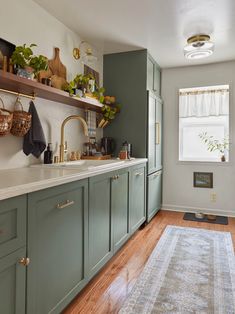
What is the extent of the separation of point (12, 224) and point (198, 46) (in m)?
2.77

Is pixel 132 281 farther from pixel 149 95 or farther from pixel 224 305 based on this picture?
pixel 149 95

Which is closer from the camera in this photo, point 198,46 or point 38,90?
point 38,90

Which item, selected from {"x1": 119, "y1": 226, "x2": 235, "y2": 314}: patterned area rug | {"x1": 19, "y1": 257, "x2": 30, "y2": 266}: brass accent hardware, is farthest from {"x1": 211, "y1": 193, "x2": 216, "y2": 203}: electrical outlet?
{"x1": 19, "y1": 257, "x2": 30, "y2": 266}: brass accent hardware

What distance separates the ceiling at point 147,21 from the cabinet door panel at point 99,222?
150cm

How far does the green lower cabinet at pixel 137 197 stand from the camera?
2.73m

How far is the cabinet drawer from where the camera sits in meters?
1.06

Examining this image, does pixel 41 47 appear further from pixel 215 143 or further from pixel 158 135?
pixel 215 143

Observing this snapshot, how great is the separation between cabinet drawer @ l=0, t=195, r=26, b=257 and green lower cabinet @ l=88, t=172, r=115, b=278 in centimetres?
67

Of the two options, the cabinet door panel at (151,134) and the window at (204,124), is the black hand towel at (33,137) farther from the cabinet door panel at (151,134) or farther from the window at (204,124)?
the window at (204,124)

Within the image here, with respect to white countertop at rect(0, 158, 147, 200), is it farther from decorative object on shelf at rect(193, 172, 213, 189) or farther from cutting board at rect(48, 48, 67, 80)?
decorative object on shelf at rect(193, 172, 213, 189)

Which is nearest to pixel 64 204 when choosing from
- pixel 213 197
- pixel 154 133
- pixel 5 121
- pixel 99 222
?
pixel 99 222

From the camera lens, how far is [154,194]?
11.9 ft

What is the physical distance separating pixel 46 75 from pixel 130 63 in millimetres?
1457

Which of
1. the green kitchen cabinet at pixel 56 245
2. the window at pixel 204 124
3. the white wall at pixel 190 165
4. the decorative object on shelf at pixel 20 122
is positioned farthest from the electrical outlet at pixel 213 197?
the decorative object on shelf at pixel 20 122
